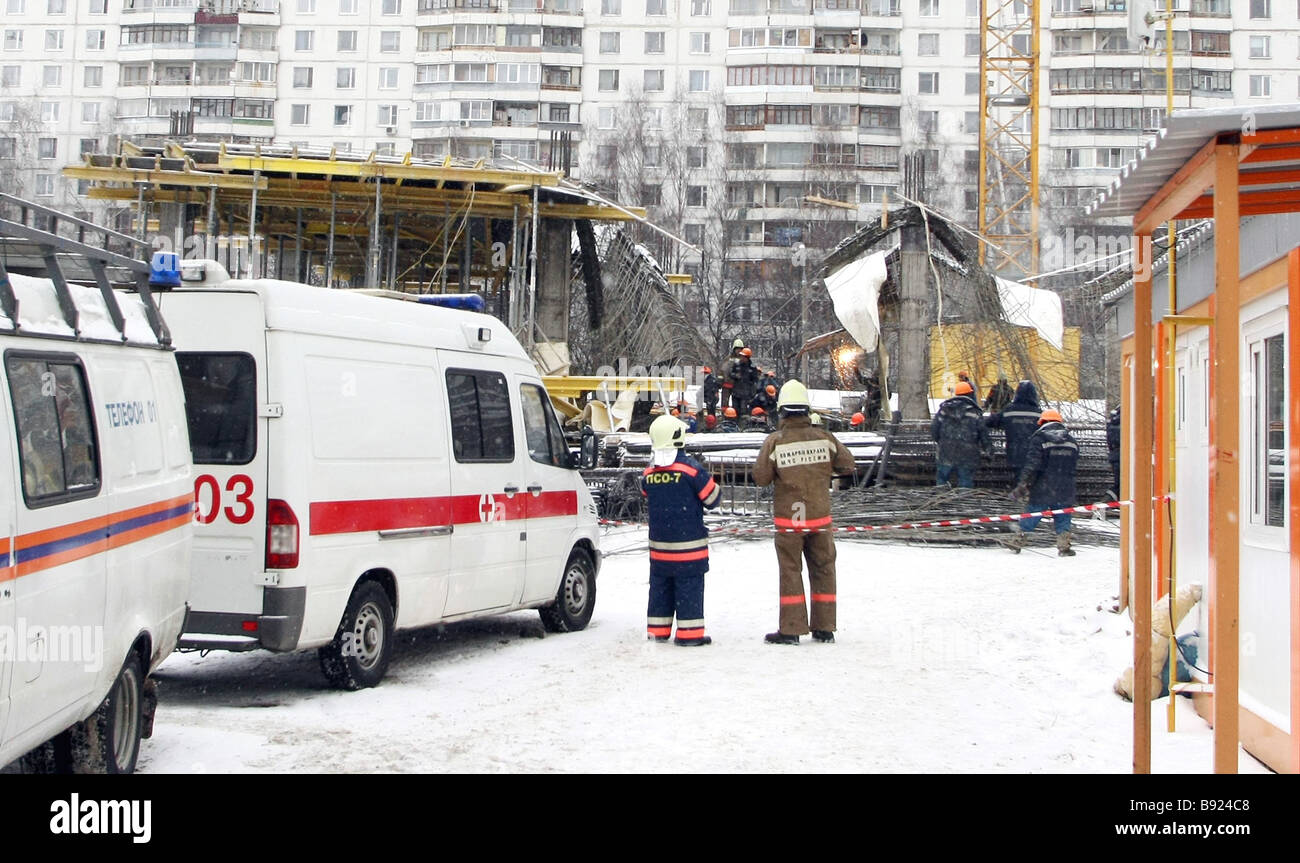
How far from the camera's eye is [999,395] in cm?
→ 2139

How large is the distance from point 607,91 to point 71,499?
60491 millimetres

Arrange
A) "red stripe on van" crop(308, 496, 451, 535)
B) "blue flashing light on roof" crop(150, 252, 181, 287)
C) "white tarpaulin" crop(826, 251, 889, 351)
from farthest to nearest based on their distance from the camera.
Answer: "white tarpaulin" crop(826, 251, 889, 351)
"red stripe on van" crop(308, 496, 451, 535)
"blue flashing light on roof" crop(150, 252, 181, 287)

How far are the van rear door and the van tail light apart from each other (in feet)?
0.18

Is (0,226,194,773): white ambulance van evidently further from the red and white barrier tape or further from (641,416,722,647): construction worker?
the red and white barrier tape

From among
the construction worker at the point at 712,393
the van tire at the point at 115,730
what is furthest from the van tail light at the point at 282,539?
the construction worker at the point at 712,393

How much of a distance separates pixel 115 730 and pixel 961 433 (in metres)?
14.1

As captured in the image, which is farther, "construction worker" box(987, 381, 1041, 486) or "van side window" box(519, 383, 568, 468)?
"construction worker" box(987, 381, 1041, 486)

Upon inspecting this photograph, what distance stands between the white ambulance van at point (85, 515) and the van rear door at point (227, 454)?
2.57ft

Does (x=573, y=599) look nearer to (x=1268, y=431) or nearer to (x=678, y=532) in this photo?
(x=678, y=532)

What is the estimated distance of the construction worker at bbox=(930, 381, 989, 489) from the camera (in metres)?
17.8

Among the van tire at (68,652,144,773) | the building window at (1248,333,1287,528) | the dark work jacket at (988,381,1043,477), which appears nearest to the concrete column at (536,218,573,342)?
the dark work jacket at (988,381,1043,477)

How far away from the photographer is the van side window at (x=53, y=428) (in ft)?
15.2

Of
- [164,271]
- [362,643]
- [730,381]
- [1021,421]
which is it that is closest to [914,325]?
[730,381]
